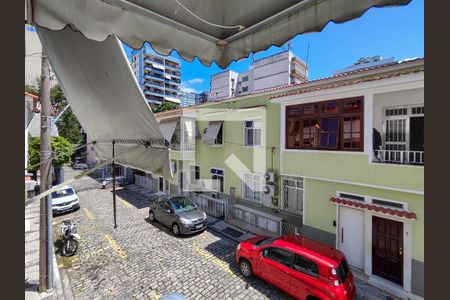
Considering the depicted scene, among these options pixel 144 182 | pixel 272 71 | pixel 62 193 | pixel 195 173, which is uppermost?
pixel 272 71

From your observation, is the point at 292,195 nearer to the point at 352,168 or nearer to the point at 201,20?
the point at 352,168

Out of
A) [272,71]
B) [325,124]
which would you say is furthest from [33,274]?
[272,71]

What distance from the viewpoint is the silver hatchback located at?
34.6ft

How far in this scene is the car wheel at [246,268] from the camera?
7.60 metres

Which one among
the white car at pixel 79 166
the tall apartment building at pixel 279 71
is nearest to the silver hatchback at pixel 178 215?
the tall apartment building at pixel 279 71

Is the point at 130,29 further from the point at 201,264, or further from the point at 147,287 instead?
the point at 201,264

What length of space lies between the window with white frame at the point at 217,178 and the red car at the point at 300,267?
6454 mm

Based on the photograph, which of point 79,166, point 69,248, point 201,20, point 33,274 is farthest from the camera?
point 79,166

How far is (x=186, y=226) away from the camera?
34.1 ft

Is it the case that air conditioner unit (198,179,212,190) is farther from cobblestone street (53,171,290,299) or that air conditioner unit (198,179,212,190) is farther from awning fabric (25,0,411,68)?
awning fabric (25,0,411,68)

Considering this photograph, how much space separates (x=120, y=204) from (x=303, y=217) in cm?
1206

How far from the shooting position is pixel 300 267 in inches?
252

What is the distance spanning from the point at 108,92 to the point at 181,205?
9550mm

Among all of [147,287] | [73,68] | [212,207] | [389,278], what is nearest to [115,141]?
[73,68]
